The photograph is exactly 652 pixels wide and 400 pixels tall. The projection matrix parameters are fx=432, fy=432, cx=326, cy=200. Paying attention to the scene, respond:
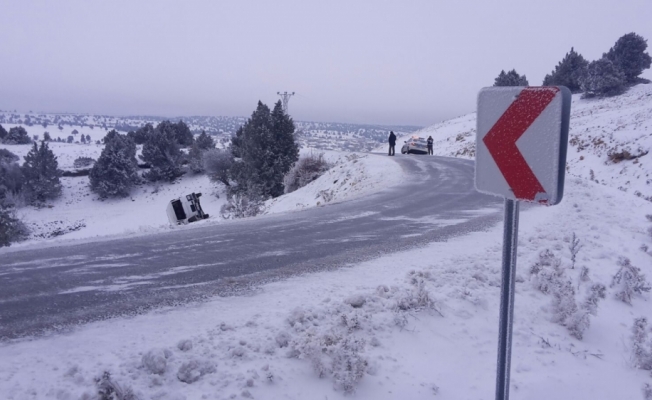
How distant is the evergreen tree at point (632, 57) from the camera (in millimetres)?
52938

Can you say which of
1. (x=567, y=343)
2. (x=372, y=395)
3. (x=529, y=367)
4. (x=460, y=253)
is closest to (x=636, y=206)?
(x=460, y=253)

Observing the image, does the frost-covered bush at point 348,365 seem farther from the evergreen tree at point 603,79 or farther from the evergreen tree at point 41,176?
the evergreen tree at point 603,79

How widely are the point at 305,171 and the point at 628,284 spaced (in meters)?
25.6

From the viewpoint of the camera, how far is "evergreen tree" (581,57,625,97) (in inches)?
1880

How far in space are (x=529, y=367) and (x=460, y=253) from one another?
9.57 feet

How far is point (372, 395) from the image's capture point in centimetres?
348

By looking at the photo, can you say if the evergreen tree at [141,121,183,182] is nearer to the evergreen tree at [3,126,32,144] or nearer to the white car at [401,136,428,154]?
the evergreen tree at [3,126,32,144]

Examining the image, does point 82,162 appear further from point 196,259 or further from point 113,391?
point 113,391

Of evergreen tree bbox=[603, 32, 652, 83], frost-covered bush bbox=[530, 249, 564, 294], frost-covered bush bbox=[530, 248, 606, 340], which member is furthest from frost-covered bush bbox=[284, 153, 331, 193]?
A: evergreen tree bbox=[603, 32, 652, 83]

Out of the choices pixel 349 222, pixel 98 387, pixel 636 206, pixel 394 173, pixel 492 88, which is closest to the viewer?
pixel 492 88

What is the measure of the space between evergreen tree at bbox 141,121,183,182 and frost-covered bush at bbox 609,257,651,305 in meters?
49.8

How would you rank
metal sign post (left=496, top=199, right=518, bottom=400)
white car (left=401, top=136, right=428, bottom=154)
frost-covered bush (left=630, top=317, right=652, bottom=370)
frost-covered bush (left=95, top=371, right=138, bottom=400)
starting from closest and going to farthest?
metal sign post (left=496, top=199, right=518, bottom=400) → frost-covered bush (left=95, top=371, right=138, bottom=400) → frost-covered bush (left=630, top=317, right=652, bottom=370) → white car (left=401, top=136, right=428, bottom=154)

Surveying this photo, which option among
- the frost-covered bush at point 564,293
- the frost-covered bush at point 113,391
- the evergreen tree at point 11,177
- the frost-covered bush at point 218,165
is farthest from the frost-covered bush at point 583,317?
the evergreen tree at point 11,177

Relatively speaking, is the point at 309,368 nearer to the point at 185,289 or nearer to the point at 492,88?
the point at 185,289
